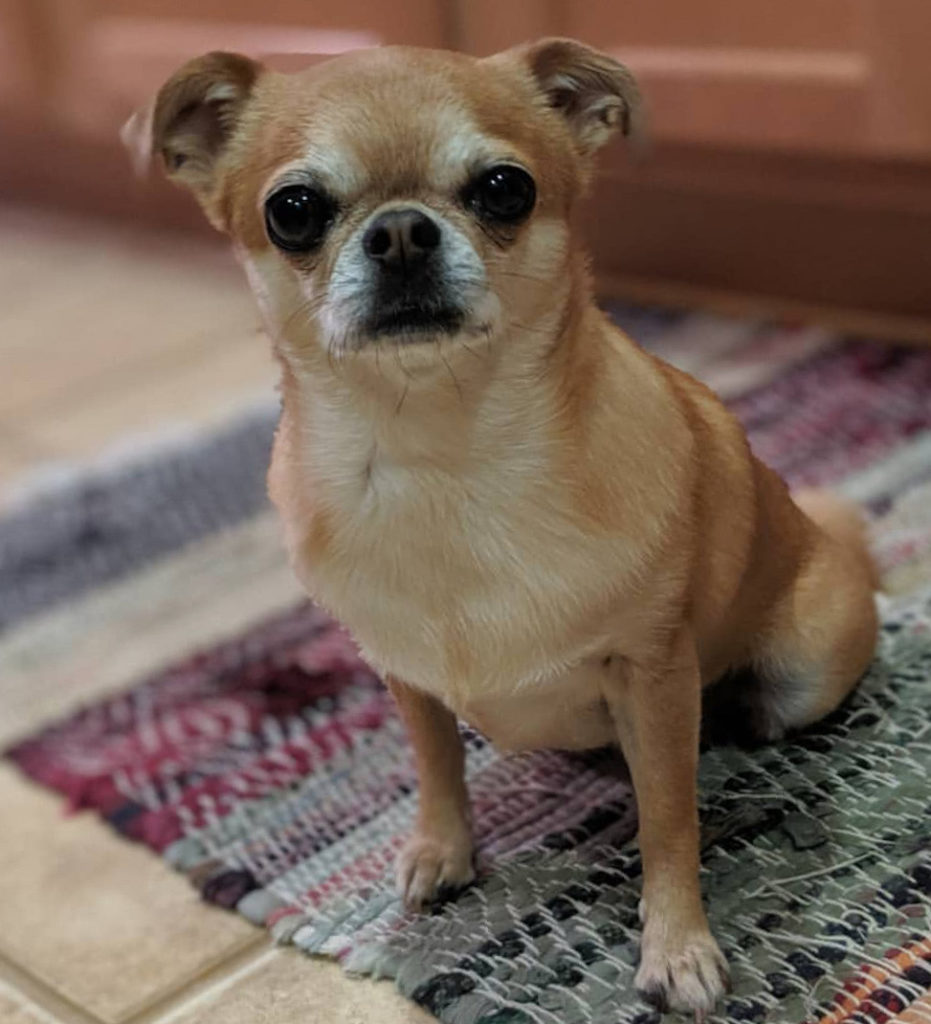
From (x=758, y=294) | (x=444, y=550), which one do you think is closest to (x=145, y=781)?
(x=444, y=550)

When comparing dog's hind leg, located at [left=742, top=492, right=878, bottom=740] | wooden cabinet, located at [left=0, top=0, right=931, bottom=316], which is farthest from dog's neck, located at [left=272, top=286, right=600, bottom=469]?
wooden cabinet, located at [left=0, top=0, right=931, bottom=316]

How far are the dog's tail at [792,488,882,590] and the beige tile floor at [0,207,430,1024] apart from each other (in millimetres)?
456

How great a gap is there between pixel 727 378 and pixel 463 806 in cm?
84

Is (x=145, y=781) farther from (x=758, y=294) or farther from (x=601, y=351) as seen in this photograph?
(x=758, y=294)

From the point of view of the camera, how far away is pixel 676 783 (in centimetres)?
87

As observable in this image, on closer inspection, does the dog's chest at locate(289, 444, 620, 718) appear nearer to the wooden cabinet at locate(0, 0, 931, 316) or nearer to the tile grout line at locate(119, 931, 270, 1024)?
the tile grout line at locate(119, 931, 270, 1024)

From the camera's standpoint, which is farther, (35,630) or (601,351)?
(35,630)

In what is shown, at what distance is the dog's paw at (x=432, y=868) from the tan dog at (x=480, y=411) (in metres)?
0.11

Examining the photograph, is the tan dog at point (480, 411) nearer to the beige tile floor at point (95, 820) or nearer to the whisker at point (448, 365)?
the whisker at point (448, 365)

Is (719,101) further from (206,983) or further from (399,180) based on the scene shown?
(206,983)

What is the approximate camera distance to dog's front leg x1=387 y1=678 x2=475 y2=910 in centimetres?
96

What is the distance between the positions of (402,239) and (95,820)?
0.59 m

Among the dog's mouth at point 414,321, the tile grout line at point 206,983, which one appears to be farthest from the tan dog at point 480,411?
the tile grout line at point 206,983

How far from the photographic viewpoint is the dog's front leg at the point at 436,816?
0.96m
